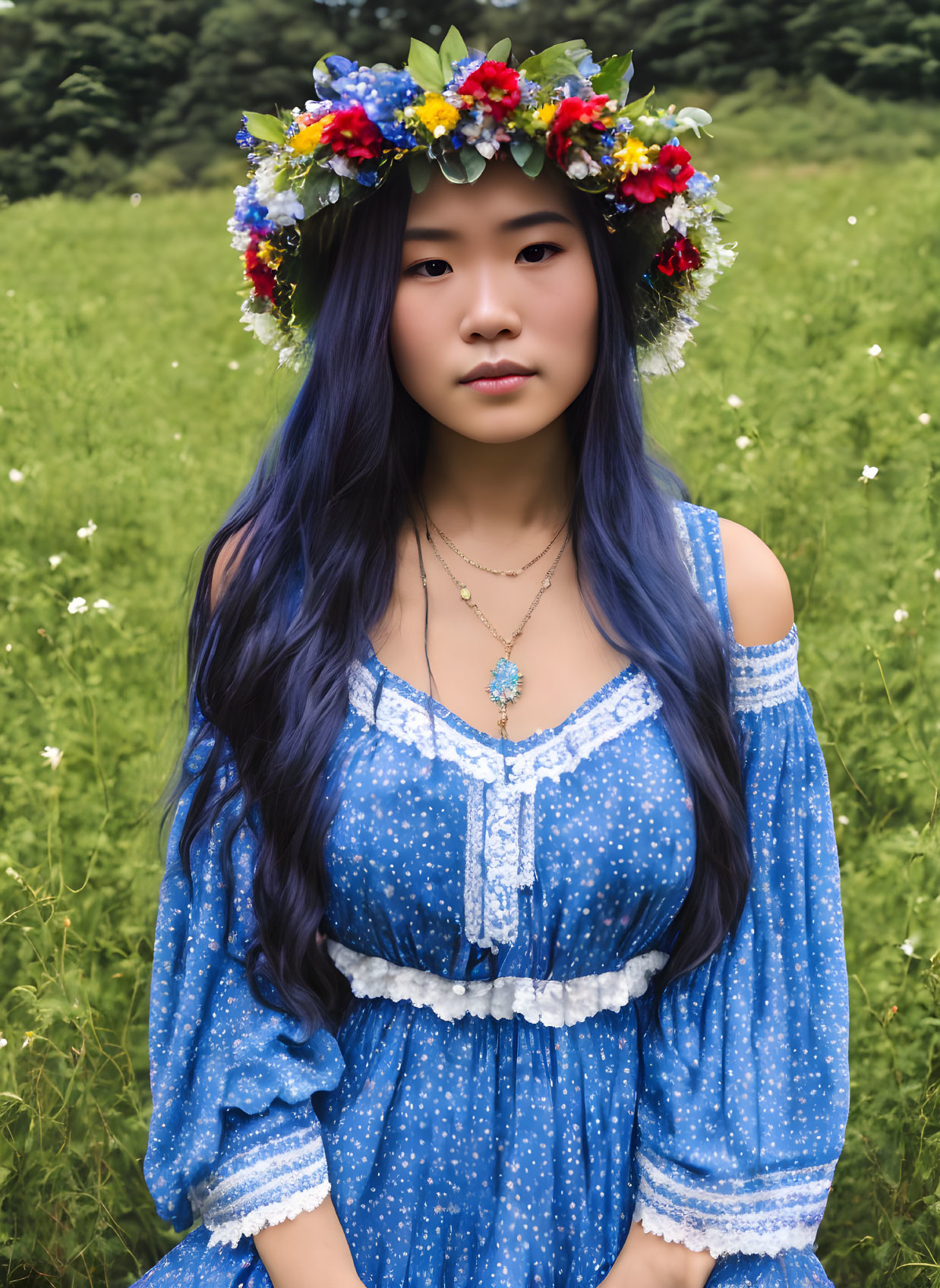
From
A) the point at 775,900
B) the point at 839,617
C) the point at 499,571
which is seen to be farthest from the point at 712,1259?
the point at 839,617

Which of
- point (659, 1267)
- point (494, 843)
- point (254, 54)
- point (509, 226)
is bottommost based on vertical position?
point (659, 1267)

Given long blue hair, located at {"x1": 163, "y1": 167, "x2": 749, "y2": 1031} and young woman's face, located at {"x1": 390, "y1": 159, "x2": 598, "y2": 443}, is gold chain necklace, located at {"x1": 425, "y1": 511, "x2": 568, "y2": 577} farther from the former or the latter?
young woman's face, located at {"x1": 390, "y1": 159, "x2": 598, "y2": 443}

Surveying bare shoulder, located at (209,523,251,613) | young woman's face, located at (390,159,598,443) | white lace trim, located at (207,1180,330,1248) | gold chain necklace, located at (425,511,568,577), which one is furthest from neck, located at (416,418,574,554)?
white lace trim, located at (207,1180,330,1248)

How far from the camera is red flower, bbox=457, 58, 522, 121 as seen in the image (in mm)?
1461

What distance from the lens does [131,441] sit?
4.23m

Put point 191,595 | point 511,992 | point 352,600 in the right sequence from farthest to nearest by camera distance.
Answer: point 191,595
point 352,600
point 511,992

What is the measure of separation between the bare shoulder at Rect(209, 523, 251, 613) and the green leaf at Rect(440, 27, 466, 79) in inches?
25.2

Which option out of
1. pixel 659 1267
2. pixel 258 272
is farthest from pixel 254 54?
pixel 659 1267

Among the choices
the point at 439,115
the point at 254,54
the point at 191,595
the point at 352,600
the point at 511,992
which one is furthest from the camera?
the point at 254,54

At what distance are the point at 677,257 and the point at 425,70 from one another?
0.40 metres

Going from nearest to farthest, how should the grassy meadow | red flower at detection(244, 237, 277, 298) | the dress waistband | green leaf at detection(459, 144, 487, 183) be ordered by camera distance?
green leaf at detection(459, 144, 487, 183), the dress waistband, red flower at detection(244, 237, 277, 298), the grassy meadow

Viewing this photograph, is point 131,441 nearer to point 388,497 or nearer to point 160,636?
point 160,636

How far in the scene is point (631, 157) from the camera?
4.96 feet

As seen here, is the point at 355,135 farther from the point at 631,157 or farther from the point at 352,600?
the point at 352,600
